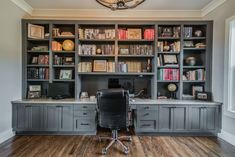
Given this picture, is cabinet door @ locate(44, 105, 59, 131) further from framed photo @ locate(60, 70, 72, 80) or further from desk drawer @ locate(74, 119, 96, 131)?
framed photo @ locate(60, 70, 72, 80)

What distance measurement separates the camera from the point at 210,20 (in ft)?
14.0

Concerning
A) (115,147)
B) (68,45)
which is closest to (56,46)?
(68,45)

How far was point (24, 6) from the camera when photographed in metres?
4.30

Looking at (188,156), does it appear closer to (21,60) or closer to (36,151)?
(36,151)

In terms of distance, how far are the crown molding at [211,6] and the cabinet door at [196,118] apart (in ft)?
6.84

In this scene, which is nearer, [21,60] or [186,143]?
[186,143]

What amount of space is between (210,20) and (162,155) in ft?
9.94

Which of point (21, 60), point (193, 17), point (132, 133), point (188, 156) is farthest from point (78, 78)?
point (193, 17)

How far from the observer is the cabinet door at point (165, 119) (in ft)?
13.1

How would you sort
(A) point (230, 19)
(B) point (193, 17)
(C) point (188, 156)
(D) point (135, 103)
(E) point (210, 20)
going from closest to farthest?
1. (C) point (188, 156)
2. (A) point (230, 19)
3. (D) point (135, 103)
4. (E) point (210, 20)
5. (B) point (193, 17)

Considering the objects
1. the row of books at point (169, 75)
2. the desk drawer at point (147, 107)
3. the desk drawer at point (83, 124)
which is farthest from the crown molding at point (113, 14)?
the desk drawer at point (83, 124)

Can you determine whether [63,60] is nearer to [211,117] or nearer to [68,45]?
[68,45]

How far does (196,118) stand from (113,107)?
6.05ft

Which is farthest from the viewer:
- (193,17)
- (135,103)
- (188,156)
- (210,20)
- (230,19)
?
(193,17)
